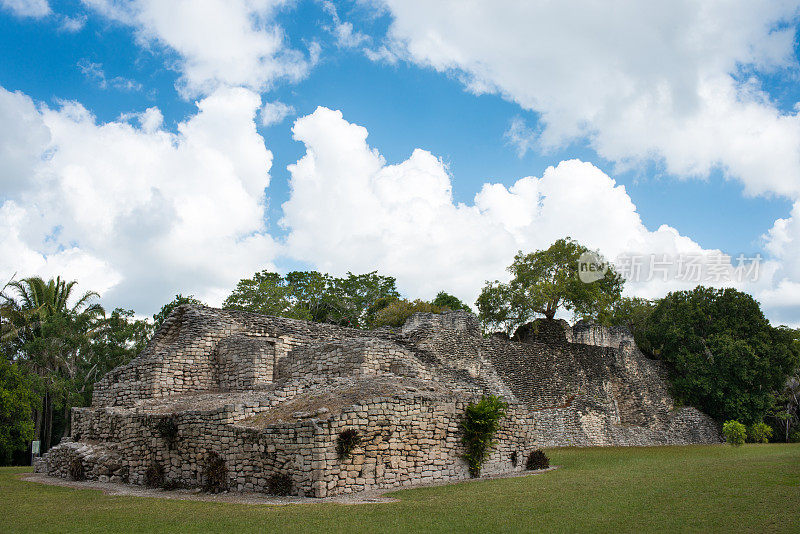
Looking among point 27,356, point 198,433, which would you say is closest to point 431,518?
point 198,433

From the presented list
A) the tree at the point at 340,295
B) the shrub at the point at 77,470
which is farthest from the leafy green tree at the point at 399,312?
the shrub at the point at 77,470

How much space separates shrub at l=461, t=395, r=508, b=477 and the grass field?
45.9 inches

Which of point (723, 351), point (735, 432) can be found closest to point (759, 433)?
point (723, 351)

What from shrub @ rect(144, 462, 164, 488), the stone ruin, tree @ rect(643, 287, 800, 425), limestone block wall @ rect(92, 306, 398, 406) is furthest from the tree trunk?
tree @ rect(643, 287, 800, 425)

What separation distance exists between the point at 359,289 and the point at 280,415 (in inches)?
1494

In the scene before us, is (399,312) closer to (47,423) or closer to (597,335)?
(597,335)

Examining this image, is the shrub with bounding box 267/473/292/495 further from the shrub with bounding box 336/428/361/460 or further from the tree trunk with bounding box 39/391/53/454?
the tree trunk with bounding box 39/391/53/454

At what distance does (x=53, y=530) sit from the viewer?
26.7 feet

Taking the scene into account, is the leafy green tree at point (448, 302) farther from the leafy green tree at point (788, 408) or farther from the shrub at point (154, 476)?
the shrub at point (154, 476)

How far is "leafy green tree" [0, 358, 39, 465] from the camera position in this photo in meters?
27.5

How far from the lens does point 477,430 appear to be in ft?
45.4

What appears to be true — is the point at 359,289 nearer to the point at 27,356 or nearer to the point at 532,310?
the point at 532,310

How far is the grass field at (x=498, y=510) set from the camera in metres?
7.71

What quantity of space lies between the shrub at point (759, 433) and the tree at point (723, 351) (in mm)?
1196
